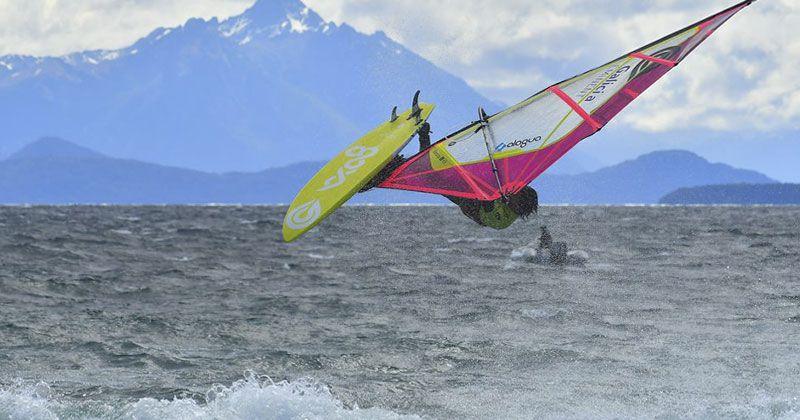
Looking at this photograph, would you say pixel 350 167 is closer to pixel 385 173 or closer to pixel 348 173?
pixel 348 173

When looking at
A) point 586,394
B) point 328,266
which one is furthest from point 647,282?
point 586,394

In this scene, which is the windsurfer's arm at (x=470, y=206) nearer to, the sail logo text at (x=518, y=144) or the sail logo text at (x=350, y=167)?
the sail logo text at (x=518, y=144)

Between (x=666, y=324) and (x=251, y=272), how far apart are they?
12.4 metres

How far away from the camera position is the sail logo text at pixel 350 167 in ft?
31.3

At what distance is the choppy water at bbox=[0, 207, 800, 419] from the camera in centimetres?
1003

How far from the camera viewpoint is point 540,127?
9.11 m

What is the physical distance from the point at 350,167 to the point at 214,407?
10.2 ft

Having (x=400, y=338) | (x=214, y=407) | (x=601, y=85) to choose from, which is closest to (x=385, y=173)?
(x=601, y=85)

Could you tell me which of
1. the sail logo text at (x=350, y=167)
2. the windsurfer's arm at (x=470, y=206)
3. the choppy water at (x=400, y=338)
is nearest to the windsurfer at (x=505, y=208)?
the windsurfer's arm at (x=470, y=206)

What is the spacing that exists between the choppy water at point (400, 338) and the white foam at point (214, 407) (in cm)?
3

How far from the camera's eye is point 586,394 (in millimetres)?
10367

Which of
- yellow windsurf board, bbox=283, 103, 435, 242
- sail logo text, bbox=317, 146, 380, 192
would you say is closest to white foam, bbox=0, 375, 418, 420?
yellow windsurf board, bbox=283, 103, 435, 242

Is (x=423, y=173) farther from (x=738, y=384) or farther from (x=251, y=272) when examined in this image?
(x=251, y=272)

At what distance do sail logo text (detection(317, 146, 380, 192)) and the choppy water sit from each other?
2485mm
